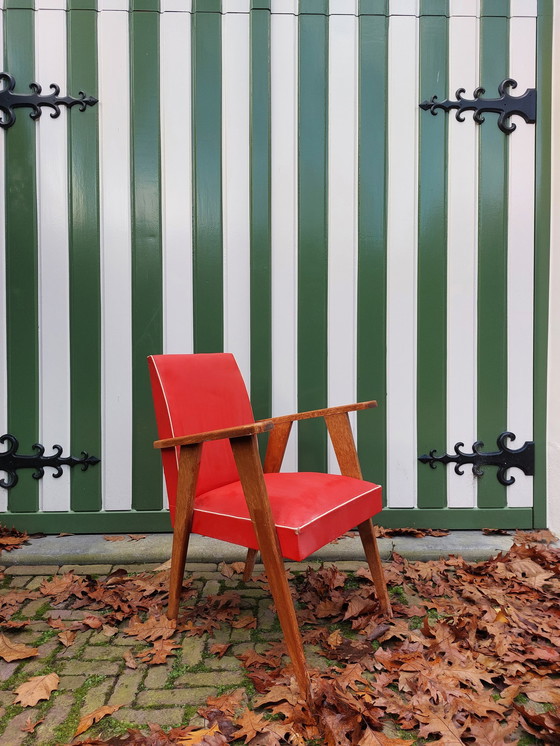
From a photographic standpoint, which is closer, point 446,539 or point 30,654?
point 30,654

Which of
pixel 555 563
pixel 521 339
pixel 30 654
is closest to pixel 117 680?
pixel 30 654

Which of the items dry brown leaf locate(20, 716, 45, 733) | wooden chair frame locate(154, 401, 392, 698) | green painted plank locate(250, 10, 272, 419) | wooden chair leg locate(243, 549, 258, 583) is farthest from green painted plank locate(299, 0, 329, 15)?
dry brown leaf locate(20, 716, 45, 733)

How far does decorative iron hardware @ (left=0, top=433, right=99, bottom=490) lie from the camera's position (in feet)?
8.53

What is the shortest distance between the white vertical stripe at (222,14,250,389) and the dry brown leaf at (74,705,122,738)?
1566mm

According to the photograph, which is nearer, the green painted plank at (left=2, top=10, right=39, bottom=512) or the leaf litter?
the leaf litter

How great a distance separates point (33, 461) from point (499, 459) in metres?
2.44

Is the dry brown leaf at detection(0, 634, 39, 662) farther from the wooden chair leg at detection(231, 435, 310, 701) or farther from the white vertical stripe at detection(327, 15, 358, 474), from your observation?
the white vertical stripe at detection(327, 15, 358, 474)

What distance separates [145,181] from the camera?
260cm

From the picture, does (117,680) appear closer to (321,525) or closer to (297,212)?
(321,525)

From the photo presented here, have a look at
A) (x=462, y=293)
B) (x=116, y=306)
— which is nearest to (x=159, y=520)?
(x=116, y=306)

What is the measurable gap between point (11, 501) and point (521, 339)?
281cm

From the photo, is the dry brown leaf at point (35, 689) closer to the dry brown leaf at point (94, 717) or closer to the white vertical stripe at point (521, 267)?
the dry brown leaf at point (94, 717)

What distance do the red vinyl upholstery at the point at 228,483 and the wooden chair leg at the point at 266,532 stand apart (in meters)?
0.03

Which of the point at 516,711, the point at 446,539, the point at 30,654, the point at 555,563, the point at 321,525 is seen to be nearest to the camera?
the point at 516,711
